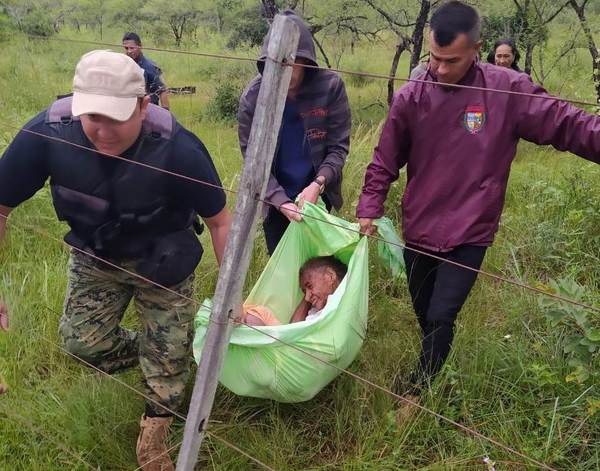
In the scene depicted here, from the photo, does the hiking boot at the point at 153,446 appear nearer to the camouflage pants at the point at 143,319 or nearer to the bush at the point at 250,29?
the camouflage pants at the point at 143,319

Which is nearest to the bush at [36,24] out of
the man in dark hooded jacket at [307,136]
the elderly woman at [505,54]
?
the elderly woman at [505,54]

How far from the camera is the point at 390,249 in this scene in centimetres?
251

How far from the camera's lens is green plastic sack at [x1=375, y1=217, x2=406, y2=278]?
2.36 meters

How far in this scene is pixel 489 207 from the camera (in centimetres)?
194

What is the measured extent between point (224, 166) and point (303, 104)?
240cm

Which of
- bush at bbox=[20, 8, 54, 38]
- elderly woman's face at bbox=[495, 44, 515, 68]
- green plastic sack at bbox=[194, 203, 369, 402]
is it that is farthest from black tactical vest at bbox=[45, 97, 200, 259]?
bush at bbox=[20, 8, 54, 38]

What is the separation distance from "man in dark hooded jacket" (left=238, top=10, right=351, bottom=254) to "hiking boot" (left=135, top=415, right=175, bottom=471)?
33.7 inches

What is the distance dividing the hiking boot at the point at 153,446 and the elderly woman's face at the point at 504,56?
3132 mm

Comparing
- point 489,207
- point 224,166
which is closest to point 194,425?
point 489,207

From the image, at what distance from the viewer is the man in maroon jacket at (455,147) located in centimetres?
180

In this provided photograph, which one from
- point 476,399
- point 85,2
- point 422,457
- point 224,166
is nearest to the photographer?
point 422,457

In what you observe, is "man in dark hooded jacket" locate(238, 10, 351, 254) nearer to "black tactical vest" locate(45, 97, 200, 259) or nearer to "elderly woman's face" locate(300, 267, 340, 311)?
"elderly woman's face" locate(300, 267, 340, 311)

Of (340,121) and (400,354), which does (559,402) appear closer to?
(400,354)

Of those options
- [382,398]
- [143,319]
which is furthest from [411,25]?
[143,319]
